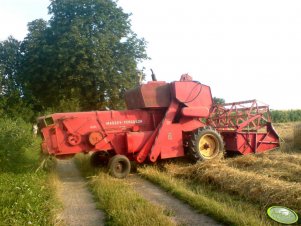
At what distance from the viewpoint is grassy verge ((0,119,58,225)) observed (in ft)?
19.6

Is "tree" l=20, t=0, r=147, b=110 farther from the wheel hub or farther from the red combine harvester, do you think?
the wheel hub

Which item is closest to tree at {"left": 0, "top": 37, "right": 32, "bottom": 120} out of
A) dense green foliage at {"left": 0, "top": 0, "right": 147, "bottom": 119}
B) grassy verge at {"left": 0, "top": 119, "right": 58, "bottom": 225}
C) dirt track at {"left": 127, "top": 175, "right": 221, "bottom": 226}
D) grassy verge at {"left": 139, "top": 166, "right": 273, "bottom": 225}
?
dense green foliage at {"left": 0, "top": 0, "right": 147, "bottom": 119}

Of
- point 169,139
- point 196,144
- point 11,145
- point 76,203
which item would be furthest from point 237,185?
point 11,145

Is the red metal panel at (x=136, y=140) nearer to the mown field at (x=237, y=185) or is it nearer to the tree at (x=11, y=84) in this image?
the mown field at (x=237, y=185)

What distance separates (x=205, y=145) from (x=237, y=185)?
3.71m

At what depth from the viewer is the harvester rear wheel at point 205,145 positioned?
10953 millimetres

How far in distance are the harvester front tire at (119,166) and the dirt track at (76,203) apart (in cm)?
79

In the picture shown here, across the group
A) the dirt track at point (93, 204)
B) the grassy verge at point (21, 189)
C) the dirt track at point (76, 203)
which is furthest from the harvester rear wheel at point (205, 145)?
the grassy verge at point (21, 189)

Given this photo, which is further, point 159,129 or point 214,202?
point 159,129

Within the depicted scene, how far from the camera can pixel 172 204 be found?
713 centimetres

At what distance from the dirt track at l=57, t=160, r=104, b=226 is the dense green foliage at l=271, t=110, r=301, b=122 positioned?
1466 inches

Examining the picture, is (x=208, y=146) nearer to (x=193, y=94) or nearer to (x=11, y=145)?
(x=193, y=94)

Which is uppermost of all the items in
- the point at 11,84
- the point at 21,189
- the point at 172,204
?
the point at 11,84

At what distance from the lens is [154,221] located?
5.68 m
